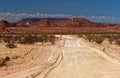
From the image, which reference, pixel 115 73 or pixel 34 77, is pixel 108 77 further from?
pixel 34 77

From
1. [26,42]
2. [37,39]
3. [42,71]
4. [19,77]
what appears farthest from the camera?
[37,39]

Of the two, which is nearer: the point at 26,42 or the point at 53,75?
the point at 53,75

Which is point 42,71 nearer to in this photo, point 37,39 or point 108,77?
point 108,77

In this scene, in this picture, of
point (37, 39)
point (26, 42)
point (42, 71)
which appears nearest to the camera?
point (42, 71)

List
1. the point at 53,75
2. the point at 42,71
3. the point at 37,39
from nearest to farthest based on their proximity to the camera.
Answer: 1. the point at 53,75
2. the point at 42,71
3. the point at 37,39

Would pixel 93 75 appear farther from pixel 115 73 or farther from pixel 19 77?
pixel 19 77

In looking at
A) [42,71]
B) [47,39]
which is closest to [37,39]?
[47,39]

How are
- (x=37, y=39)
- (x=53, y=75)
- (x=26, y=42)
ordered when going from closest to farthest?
(x=53, y=75) → (x=26, y=42) → (x=37, y=39)

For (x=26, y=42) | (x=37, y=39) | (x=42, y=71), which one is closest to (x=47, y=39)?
(x=37, y=39)
